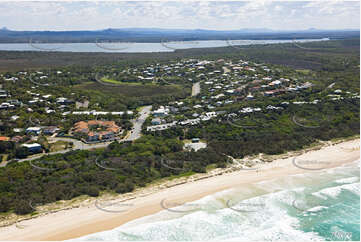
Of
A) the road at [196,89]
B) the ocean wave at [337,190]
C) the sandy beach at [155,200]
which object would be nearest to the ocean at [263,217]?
the ocean wave at [337,190]

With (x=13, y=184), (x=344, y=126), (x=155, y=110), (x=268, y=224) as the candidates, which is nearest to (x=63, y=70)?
(x=155, y=110)

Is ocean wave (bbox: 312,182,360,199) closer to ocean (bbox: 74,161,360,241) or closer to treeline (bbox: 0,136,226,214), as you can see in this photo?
ocean (bbox: 74,161,360,241)

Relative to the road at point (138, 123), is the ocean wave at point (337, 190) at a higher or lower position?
lower

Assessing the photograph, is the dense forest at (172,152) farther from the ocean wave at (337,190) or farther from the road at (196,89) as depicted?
the road at (196,89)

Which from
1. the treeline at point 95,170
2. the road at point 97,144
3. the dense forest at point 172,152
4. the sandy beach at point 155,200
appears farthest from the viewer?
the road at point 97,144

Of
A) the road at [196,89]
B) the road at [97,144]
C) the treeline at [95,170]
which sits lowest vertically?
the treeline at [95,170]

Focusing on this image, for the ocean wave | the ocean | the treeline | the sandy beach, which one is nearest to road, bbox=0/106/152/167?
the treeline
